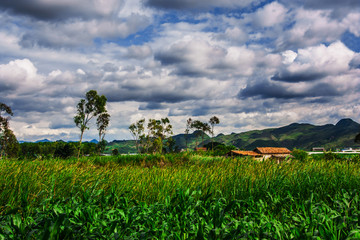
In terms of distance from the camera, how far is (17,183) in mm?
5930

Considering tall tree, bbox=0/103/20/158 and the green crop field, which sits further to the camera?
tall tree, bbox=0/103/20/158

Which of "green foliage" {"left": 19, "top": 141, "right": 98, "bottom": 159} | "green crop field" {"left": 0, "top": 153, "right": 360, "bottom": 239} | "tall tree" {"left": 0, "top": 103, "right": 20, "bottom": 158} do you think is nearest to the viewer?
"green crop field" {"left": 0, "top": 153, "right": 360, "bottom": 239}

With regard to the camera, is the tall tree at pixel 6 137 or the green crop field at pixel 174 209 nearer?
the green crop field at pixel 174 209

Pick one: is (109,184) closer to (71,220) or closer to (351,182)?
(71,220)

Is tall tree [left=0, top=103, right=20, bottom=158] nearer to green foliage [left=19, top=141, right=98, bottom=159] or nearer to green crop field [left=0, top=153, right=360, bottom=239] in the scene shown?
green foliage [left=19, top=141, right=98, bottom=159]

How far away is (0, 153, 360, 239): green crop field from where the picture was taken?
3.70m

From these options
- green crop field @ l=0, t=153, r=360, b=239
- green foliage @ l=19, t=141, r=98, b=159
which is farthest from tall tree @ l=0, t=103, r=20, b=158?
green crop field @ l=0, t=153, r=360, b=239

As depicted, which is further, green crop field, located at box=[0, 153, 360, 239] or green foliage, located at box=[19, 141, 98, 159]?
green foliage, located at box=[19, 141, 98, 159]

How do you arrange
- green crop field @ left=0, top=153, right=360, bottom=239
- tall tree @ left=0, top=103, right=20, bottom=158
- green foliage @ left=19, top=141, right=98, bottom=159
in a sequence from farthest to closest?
tall tree @ left=0, top=103, right=20, bottom=158 < green foliage @ left=19, top=141, right=98, bottom=159 < green crop field @ left=0, top=153, right=360, bottom=239

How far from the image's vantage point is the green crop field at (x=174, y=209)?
370 cm

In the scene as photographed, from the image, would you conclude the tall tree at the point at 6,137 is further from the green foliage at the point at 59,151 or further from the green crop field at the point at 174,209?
the green crop field at the point at 174,209

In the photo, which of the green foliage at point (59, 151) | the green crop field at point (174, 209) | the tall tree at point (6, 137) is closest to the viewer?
the green crop field at point (174, 209)

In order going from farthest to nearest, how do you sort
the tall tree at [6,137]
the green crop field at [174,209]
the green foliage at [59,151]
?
the tall tree at [6,137], the green foliage at [59,151], the green crop field at [174,209]

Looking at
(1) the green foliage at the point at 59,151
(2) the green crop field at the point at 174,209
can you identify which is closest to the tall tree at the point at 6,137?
(1) the green foliage at the point at 59,151
